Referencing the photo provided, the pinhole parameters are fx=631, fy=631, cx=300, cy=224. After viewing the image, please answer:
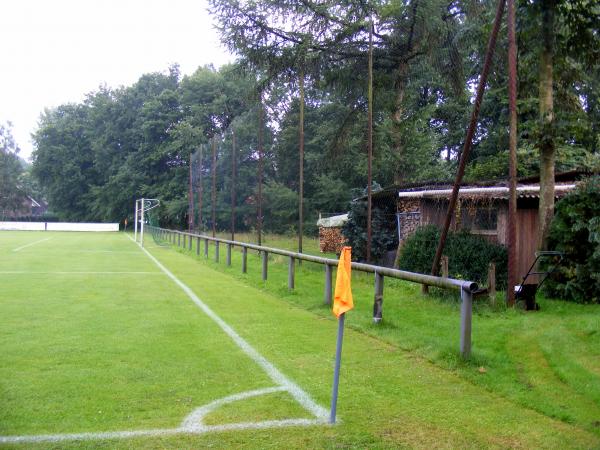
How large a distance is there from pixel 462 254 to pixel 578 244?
3.67 meters

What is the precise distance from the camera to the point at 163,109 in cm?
6594

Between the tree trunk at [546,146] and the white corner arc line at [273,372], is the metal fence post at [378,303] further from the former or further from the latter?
the tree trunk at [546,146]

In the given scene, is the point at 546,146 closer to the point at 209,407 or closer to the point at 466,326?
the point at 466,326

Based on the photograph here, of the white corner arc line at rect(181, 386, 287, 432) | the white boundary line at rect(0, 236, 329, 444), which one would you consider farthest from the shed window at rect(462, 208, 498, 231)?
the white corner arc line at rect(181, 386, 287, 432)

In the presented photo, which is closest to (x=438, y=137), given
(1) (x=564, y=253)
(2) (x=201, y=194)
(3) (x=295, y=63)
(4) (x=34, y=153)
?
(2) (x=201, y=194)

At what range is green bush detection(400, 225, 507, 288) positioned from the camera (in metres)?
13.5

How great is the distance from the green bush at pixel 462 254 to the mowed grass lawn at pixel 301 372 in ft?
10.2

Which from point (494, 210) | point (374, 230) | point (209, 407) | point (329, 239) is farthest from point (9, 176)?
point (209, 407)

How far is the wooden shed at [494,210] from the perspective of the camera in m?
13.7

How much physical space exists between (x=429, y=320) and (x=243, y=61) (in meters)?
16.4

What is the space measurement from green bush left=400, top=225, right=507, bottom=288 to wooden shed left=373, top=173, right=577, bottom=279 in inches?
20.8

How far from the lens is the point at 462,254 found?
13.9 m

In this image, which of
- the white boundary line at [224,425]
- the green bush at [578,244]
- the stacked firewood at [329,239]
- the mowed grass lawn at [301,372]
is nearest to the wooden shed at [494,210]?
the green bush at [578,244]

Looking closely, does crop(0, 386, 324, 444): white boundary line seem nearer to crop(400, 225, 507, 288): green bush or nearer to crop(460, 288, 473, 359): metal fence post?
crop(460, 288, 473, 359): metal fence post
